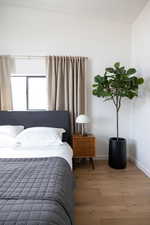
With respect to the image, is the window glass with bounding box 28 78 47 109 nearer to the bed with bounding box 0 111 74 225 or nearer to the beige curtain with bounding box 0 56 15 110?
the beige curtain with bounding box 0 56 15 110

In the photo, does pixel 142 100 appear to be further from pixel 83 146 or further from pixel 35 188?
pixel 35 188

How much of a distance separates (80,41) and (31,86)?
145cm

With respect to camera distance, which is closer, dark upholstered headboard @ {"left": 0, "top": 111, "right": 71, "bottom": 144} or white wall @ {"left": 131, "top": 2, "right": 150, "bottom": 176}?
white wall @ {"left": 131, "top": 2, "right": 150, "bottom": 176}

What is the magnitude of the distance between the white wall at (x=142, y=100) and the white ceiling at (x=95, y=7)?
0.21 meters

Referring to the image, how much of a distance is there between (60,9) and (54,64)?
1.09 meters

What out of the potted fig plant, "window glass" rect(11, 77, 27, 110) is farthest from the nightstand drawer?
"window glass" rect(11, 77, 27, 110)

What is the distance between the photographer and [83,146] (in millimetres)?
3498

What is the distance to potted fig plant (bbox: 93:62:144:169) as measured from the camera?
3262 mm

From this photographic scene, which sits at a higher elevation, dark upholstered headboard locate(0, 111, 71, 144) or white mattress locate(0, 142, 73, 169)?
dark upholstered headboard locate(0, 111, 71, 144)

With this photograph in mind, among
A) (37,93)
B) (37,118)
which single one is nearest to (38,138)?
(37,118)

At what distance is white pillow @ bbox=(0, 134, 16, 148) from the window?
3.12ft

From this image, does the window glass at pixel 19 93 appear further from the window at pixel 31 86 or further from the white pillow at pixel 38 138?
the white pillow at pixel 38 138

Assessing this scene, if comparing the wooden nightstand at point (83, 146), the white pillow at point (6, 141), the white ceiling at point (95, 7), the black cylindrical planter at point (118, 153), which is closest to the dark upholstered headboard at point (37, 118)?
the wooden nightstand at point (83, 146)

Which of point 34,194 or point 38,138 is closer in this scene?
point 34,194
